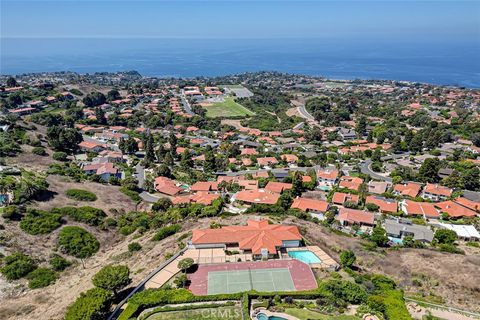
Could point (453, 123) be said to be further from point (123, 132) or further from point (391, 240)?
point (123, 132)

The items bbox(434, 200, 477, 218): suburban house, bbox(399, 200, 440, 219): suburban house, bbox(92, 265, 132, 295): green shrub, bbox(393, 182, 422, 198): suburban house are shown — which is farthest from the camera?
bbox(393, 182, 422, 198): suburban house

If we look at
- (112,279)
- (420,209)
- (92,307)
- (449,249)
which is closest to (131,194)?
(112,279)

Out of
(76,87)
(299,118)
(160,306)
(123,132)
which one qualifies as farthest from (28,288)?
(76,87)

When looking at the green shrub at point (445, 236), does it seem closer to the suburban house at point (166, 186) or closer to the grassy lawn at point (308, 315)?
the grassy lawn at point (308, 315)

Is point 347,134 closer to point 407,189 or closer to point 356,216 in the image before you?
point 407,189

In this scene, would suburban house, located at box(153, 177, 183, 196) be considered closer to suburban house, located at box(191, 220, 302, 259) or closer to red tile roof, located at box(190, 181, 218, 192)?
red tile roof, located at box(190, 181, 218, 192)

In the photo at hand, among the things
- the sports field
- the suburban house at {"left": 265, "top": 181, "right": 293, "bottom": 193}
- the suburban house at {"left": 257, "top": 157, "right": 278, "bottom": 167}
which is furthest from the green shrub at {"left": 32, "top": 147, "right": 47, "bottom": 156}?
the sports field
